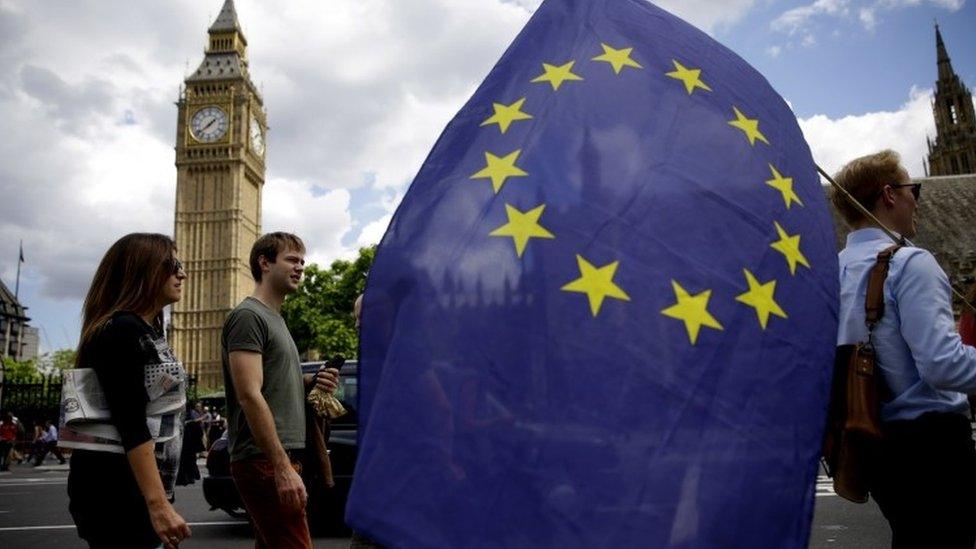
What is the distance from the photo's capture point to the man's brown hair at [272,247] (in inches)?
136

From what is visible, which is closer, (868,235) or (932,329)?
(932,329)

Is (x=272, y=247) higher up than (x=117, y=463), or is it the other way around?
(x=272, y=247)

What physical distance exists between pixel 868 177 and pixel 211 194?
7779cm

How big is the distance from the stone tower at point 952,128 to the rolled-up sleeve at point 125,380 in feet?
228

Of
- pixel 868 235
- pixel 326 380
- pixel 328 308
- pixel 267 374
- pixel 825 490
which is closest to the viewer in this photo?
pixel 868 235

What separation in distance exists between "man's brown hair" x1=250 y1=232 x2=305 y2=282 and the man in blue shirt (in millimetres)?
2330

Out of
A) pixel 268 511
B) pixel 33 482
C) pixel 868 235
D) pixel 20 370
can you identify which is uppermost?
pixel 868 235

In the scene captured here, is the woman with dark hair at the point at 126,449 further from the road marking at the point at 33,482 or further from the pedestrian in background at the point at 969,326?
the road marking at the point at 33,482

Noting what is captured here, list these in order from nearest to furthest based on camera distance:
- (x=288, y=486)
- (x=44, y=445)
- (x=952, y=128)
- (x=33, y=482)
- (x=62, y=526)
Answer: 1. (x=288, y=486)
2. (x=62, y=526)
3. (x=33, y=482)
4. (x=44, y=445)
5. (x=952, y=128)

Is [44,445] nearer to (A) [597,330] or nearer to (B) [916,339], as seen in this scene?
(A) [597,330]

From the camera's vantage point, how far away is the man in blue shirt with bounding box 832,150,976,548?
7.54 feet

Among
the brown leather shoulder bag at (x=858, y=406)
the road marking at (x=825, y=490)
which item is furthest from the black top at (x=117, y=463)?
the road marking at (x=825, y=490)

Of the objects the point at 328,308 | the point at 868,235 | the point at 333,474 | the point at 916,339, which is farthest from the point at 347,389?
the point at 328,308

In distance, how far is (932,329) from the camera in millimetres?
2311
